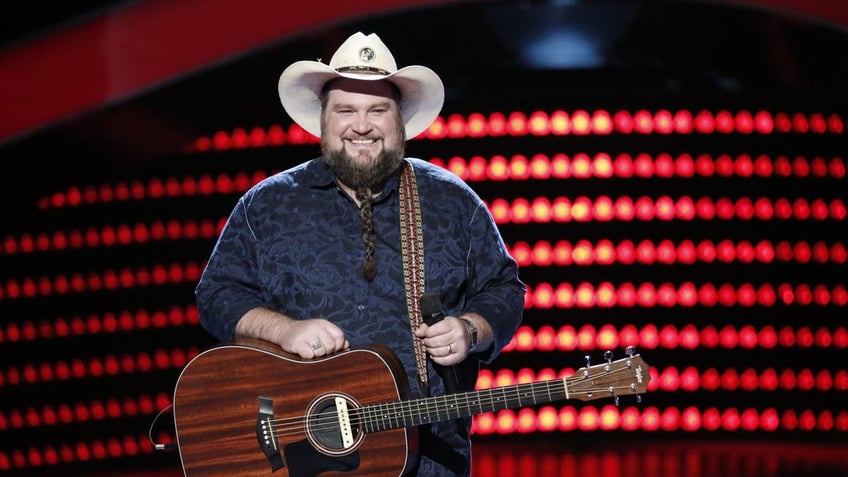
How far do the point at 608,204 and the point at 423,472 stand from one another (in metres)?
3.38

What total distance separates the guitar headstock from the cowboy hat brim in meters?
0.85

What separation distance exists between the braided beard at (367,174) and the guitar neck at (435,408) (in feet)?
1.27

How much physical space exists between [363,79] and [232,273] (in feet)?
2.05

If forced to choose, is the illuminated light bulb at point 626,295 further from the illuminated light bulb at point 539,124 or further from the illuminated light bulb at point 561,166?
the illuminated light bulb at point 539,124

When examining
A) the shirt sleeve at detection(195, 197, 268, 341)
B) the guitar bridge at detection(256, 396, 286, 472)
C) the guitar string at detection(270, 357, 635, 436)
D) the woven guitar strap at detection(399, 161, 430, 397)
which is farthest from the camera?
the shirt sleeve at detection(195, 197, 268, 341)

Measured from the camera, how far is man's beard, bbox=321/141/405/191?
275cm

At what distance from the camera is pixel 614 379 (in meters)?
2.52

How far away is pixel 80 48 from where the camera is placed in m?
5.36

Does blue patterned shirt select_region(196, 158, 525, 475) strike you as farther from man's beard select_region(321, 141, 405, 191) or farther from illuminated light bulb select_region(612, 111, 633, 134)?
illuminated light bulb select_region(612, 111, 633, 134)

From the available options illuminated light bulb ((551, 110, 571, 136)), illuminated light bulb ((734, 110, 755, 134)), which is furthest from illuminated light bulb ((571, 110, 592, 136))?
illuminated light bulb ((734, 110, 755, 134))

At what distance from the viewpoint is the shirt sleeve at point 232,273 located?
111 inches

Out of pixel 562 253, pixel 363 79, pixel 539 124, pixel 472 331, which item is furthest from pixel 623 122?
pixel 472 331

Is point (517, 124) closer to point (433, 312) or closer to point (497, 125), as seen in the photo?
point (497, 125)

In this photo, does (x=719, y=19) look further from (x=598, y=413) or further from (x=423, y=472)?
(x=423, y=472)
